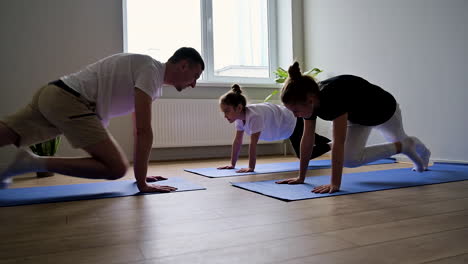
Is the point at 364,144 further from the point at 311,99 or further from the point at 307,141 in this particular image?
the point at 311,99

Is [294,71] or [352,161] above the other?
[294,71]

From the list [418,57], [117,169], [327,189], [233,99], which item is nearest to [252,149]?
[233,99]

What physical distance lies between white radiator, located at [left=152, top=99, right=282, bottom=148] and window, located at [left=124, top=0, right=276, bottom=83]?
1.57 feet

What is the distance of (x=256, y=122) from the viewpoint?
8.78ft

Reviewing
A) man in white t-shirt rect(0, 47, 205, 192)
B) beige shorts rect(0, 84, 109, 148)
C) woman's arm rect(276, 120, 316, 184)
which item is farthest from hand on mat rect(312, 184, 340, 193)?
beige shorts rect(0, 84, 109, 148)

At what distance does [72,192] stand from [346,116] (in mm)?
1470

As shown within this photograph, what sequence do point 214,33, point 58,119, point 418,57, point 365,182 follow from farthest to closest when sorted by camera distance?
1. point 214,33
2. point 418,57
3. point 365,182
4. point 58,119

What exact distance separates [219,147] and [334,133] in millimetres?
2682

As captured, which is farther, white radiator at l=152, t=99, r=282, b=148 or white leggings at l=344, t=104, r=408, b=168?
white radiator at l=152, t=99, r=282, b=148

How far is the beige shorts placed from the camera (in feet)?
5.27

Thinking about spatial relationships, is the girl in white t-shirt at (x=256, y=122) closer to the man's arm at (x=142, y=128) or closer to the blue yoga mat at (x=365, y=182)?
the blue yoga mat at (x=365, y=182)

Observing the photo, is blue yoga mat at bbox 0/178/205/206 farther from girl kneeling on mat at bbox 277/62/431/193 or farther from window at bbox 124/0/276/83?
window at bbox 124/0/276/83

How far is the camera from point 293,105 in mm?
1708

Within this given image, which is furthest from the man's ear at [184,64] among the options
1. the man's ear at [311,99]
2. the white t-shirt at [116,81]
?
the man's ear at [311,99]
